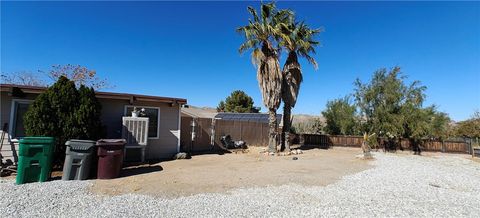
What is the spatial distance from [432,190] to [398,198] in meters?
1.57

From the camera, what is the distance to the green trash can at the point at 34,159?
546cm

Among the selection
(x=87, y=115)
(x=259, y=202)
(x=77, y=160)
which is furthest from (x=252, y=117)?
(x=259, y=202)

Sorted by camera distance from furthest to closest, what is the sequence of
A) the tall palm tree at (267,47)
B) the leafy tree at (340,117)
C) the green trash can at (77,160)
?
the leafy tree at (340,117), the tall palm tree at (267,47), the green trash can at (77,160)

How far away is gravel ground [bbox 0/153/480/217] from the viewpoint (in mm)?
4031

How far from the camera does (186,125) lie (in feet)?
41.8

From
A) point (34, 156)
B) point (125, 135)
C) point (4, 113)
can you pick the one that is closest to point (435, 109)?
point (125, 135)

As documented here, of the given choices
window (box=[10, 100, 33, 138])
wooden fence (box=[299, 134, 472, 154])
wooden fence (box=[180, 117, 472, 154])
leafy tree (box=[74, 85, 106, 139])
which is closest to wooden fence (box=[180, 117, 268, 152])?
wooden fence (box=[180, 117, 472, 154])

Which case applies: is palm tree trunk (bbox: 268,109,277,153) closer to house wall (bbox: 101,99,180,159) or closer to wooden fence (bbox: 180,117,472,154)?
wooden fence (bbox: 180,117,472,154)

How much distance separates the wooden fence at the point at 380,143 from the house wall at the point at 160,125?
1153 cm

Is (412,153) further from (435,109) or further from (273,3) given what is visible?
(273,3)

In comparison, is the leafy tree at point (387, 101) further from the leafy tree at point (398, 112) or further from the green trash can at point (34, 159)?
the green trash can at point (34, 159)

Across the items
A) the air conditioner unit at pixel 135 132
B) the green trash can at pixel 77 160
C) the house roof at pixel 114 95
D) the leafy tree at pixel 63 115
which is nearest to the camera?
the green trash can at pixel 77 160

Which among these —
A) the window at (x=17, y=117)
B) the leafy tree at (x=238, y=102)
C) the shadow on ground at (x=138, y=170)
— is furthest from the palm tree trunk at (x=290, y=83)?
the leafy tree at (x=238, y=102)

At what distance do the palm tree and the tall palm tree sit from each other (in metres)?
0.86
